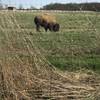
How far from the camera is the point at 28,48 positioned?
6402mm

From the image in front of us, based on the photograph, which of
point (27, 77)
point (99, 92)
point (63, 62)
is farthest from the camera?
point (63, 62)

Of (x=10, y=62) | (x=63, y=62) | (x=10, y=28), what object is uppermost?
(x=10, y=28)

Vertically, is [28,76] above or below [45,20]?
above

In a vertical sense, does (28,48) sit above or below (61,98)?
above

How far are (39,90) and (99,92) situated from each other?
3.17 feet

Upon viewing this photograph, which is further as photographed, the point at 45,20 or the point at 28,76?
the point at 45,20

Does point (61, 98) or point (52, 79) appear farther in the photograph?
point (52, 79)

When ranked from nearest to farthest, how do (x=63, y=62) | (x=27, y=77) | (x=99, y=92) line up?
1. (x=99, y=92)
2. (x=27, y=77)
3. (x=63, y=62)

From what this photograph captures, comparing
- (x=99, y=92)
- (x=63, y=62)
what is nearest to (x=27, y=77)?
(x=99, y=92)

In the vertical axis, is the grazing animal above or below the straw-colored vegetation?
below

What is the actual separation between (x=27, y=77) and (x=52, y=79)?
50cm

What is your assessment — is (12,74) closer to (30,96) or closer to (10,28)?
(30,96)

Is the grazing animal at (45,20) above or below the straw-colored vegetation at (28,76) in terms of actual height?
below

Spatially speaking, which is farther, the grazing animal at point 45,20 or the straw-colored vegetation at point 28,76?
the grazing animal at point 45,20
